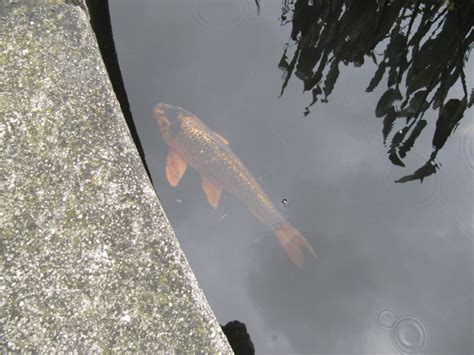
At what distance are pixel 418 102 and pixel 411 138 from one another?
0.26m

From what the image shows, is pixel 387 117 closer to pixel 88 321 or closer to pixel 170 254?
pixel 170 254

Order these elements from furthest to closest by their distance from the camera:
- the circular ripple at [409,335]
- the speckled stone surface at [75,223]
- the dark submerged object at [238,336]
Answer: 1. the circular ripple at [409,335]
2. the dark submerged object at [238,336]
3. the speckled stone surface at [75,223]

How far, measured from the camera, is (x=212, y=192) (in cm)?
365

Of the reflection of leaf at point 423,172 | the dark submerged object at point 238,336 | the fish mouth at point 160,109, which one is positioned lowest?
the dark submerged object at point 238,336

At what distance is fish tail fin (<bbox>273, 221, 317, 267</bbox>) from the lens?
11.2 feet

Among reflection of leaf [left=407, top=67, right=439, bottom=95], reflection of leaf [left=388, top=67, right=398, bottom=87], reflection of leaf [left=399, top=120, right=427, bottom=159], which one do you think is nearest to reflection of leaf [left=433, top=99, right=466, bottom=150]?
reflection of leaf [left=399, top=120, right=427, bottom=159]

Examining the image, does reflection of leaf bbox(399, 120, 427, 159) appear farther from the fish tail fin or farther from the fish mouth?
the fish mouth

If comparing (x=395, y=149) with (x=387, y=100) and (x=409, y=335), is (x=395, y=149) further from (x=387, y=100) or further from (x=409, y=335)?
(x=409, y=335)

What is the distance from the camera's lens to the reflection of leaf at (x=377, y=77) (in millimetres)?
3729

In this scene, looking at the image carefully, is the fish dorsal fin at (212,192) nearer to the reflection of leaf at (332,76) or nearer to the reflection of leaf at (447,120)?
the reflection of leaf at (332,76)

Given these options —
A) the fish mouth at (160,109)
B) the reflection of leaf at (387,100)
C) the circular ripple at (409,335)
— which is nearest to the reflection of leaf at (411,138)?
the reflection of leaf at (387,100)

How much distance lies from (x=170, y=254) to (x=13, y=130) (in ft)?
2.29

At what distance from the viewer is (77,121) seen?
1849mm

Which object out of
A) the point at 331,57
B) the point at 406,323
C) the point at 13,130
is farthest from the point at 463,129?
the point at 13,130
